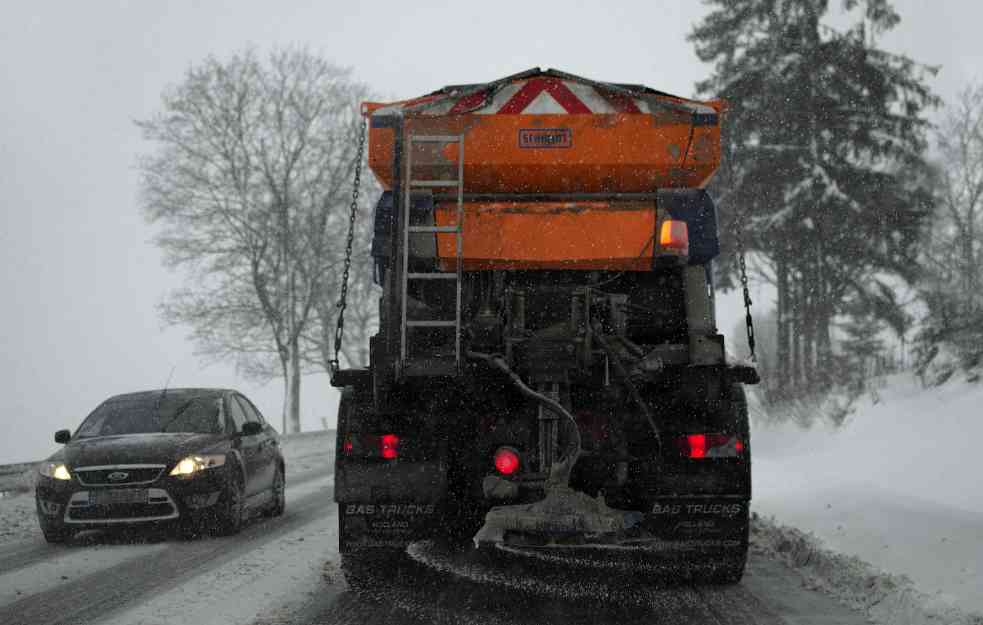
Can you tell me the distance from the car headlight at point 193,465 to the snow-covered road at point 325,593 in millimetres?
715

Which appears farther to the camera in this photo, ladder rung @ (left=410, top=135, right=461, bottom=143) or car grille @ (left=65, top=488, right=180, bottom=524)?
car grille @ (left=65, top=488, right=180, bottom=524)

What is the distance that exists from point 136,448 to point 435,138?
522cm

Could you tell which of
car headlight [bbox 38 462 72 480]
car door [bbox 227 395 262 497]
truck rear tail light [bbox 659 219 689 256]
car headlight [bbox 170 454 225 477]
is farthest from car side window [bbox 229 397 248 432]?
truck rear tail light [bbox 659 219 689 256]

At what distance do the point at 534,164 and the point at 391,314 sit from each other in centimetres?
135

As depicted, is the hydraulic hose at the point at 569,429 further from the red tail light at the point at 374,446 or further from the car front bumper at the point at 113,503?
the car front bumper at the point at 113,503

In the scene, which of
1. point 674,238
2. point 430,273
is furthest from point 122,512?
point 674,238

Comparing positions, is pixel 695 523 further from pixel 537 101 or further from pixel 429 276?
pixel 537 101

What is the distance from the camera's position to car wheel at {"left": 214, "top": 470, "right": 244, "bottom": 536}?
10.4m

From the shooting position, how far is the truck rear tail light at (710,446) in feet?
21.8

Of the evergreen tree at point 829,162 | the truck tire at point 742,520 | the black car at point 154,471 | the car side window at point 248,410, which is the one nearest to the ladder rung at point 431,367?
the truck tire at point 742,520

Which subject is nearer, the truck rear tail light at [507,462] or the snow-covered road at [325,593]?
the snow-covered road at [325,593]

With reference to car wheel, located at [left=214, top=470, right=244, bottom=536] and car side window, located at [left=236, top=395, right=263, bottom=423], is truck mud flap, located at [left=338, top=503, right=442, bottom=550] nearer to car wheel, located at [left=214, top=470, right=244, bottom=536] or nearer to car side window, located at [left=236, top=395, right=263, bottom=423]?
car wheel, located at [left=214, top=470, right=244, bottom=536]

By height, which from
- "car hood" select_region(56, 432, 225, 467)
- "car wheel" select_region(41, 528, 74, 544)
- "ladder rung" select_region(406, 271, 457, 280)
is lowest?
"car wheel" select_region(41, 528, 74, 544)

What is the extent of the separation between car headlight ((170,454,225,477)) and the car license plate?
34 cm
